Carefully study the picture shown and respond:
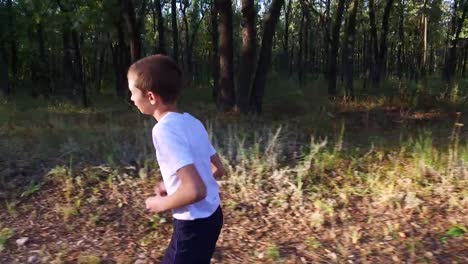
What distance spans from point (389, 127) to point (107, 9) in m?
8.99

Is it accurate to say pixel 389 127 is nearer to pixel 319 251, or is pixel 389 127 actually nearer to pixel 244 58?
pixel 244 58

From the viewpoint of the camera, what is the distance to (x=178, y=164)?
204 centimetres

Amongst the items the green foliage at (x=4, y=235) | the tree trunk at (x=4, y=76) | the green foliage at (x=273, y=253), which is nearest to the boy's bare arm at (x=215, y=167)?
the green foliage at (x=273, y=253)

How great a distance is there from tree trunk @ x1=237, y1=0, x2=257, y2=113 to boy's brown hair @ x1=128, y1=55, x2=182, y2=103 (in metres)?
8.07

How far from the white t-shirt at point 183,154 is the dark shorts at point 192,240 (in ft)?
0.12

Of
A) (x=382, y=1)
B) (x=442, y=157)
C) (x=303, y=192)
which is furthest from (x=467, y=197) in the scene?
(x=382, y=1)

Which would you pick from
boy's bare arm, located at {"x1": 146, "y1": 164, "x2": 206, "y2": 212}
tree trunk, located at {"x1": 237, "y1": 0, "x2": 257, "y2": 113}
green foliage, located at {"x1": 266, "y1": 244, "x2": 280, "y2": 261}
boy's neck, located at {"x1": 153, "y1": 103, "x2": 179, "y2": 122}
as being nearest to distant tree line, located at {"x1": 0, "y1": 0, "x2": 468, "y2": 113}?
tree trunk, located at {"x1": 237, "y1": 0, "x2": 257, "y2": 113}

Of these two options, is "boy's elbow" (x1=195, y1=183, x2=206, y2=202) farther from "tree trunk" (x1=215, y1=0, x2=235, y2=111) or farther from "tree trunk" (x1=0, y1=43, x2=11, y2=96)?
"tree trunk" (x1=0, y1=43, x2=11, y2=96)

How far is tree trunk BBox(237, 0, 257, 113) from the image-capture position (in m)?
10.1

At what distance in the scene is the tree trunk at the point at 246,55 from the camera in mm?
10141

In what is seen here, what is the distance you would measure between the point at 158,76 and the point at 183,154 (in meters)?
0.35

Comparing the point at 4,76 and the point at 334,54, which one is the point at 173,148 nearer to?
the point at 334,54

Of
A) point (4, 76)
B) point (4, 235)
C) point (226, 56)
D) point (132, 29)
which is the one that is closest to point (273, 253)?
point (4, 235)

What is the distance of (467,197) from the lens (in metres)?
A: 4.55
